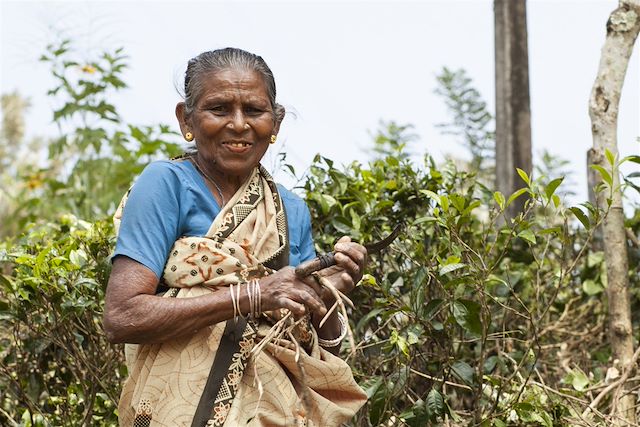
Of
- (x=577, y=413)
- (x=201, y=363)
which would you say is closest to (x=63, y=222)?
(x=201, y=363)

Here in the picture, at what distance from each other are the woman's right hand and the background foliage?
93 centimetres

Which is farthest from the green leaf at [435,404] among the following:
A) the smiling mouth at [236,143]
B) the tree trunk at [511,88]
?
the tree trunk at [511,88]

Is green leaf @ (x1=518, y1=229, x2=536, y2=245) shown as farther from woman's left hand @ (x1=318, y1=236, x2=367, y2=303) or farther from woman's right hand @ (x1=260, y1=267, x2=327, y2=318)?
woman's right hand @ (x1=260, y1=267, x2=327, y2=318)

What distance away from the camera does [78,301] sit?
372 cm

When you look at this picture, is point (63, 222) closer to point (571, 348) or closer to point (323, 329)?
point (323, 329)

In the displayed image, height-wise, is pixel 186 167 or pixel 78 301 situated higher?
pixel 186 167

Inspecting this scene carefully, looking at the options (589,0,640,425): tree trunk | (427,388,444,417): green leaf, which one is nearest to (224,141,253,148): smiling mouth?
(427,388,444,417): green leaf

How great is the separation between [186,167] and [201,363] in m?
0.60

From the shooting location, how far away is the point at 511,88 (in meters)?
5.81

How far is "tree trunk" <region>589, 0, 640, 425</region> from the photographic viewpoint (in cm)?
414

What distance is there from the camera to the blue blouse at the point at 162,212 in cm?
270

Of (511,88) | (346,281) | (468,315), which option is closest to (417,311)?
(468,315)

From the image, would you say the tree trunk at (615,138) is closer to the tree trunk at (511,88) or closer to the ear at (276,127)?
the tree trunk at (511,88)

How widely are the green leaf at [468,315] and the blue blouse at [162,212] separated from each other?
3.86 ft
